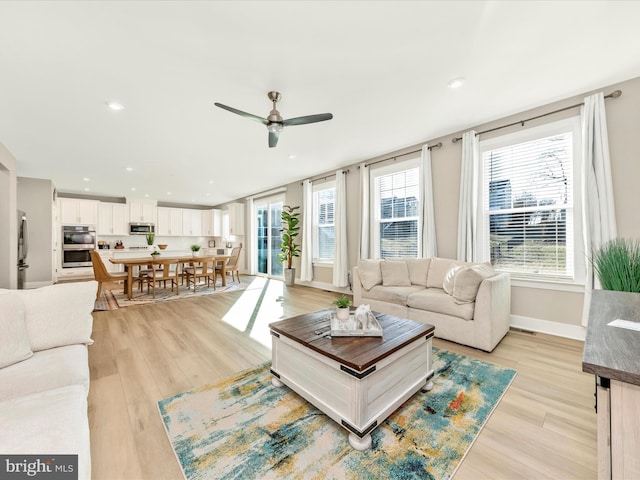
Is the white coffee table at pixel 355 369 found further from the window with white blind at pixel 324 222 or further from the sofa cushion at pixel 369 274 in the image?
the window with white blind at pixel 324 222

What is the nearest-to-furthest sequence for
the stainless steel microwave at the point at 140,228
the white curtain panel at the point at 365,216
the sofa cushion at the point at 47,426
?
1. the sofa cushion at the point at 47,426
2. the white curtain panel at the point at 365,216
3. the stainless steel microwave at the point at 140,228

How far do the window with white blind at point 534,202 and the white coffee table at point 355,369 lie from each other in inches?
87.3

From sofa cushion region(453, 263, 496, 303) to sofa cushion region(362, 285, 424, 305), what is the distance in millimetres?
611

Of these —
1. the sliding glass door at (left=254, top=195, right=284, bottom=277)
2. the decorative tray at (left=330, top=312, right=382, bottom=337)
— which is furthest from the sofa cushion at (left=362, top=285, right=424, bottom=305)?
the sliding glass door at (left=254, top=195, right=284, bottom=277)

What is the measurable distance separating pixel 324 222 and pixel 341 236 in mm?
873

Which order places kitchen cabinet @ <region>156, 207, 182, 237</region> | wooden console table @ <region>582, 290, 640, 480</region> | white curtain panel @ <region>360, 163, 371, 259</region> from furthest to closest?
kitchen cabinet @ <region>156, 207, 182, 237</region> < white curtain panel @ <region>360, 163, 371, 259</region> < wooden console table @ <region>582, 290, 640, 480</region>

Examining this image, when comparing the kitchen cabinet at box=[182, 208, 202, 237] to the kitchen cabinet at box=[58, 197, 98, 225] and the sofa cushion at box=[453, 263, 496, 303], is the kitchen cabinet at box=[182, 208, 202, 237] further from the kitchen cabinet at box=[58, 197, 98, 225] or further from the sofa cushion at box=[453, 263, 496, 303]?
the sofa cushion at box=[453, 263, 496, 303]

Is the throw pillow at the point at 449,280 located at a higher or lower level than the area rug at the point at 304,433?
higher

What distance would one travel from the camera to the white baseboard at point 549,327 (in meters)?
2.89

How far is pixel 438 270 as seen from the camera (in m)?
3.58

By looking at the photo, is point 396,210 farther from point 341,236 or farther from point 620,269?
point 620,269

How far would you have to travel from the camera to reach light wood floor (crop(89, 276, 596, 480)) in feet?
4.39

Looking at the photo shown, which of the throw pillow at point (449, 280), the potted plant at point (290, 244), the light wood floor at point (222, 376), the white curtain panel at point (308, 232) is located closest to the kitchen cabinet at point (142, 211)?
the potted plant at point (290, 244)

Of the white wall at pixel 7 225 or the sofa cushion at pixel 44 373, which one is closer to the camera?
Answer: the sofa cushion at pixel 44 373
